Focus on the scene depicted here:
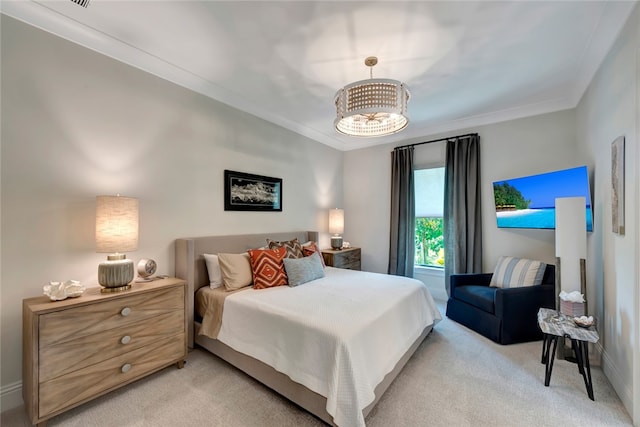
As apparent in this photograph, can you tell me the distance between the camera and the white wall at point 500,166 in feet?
11.3

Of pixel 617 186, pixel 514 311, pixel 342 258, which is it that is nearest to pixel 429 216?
pixel 342 258

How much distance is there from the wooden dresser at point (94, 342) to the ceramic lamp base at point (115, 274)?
9 cm

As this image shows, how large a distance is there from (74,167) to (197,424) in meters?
2.21

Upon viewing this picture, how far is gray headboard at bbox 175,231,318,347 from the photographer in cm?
268

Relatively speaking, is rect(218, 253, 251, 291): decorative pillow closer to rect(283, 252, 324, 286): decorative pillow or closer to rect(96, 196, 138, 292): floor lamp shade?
rect(283, 252, 324, 286): decorative pillow

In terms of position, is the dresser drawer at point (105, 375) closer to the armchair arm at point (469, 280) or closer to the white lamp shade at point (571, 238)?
the armchair arm at point (469, 280)

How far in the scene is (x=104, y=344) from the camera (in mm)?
1929

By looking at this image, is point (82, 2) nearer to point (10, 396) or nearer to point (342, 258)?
point (10, 396)

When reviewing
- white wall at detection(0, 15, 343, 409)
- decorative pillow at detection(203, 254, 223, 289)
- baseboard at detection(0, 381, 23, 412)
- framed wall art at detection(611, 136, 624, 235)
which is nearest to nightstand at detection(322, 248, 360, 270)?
white wall at detection(0, 15, 343, 409)

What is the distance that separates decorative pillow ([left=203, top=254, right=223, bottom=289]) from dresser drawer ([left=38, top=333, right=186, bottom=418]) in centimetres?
56

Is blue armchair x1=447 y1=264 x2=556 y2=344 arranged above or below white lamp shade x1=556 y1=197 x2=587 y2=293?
below

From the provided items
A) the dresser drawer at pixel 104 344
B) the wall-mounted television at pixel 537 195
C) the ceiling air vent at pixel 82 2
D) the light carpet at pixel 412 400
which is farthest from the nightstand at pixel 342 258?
the ceiling air vent at pixel 82 2

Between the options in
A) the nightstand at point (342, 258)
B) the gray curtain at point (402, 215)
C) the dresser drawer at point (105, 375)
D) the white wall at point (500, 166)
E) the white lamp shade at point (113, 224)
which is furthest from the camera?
the gray curtain at point (402, 215)

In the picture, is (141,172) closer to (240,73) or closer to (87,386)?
(240,73)
